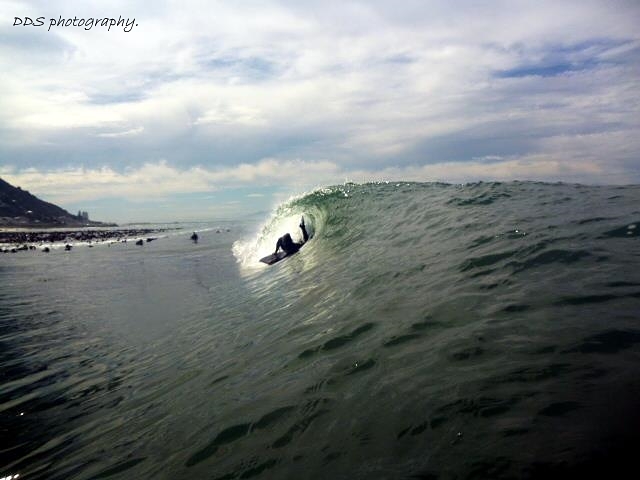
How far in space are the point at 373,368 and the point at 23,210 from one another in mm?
95430

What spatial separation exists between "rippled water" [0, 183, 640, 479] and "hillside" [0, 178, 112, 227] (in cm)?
7290

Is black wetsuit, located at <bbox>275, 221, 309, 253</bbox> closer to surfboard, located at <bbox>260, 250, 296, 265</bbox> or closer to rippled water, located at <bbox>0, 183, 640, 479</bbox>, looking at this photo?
surfboard, located at <bbox>260, 250, 296, 265</bbox>

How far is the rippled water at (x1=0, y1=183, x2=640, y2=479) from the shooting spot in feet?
10.9

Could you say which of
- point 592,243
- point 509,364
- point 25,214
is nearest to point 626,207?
point 592,243

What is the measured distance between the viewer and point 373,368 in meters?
4.89

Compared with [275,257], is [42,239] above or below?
above

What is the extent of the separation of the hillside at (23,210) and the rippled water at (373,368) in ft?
239

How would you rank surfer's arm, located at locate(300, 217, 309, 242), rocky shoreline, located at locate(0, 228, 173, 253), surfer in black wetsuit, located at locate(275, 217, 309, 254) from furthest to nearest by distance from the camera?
rocky shoreline, located at locate(0, 228, 173, 253), surfer's arm, located at locate(300, 217, 309, 242), surfer in black wetsuit, located at locate(275, 217, 309, 254)

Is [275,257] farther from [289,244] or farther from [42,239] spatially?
[42,239]

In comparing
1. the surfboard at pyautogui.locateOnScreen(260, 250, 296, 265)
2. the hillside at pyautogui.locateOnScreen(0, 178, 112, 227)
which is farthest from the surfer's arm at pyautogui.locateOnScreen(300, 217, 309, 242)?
the hillside at pyautogui.locateOnScreen(0, 178, 112, 227)

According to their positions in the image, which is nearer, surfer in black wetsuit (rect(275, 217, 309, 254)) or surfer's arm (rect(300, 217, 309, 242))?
surfer in black wetsuit (rect(275, 217, 309, 254))

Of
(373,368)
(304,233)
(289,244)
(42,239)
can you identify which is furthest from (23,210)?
(373,368)

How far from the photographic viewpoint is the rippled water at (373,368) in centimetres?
332

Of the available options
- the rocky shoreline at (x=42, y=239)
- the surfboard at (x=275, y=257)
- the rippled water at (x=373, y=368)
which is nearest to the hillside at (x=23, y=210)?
the rocky shoreline at (x=42, y=239)
